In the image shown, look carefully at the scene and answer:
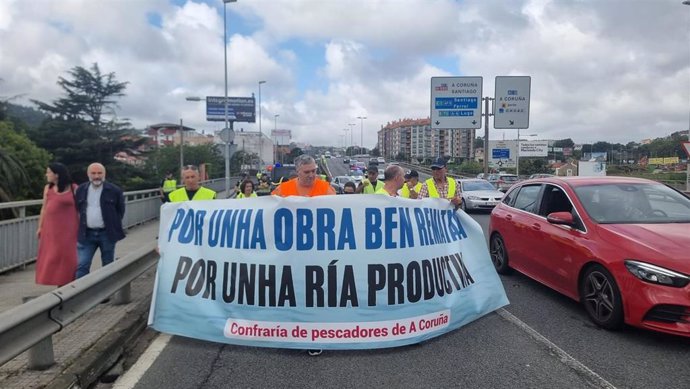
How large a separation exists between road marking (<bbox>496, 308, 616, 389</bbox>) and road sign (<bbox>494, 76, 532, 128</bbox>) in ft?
87.3

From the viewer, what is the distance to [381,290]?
4.18 metres

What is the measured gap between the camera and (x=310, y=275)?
4.20m

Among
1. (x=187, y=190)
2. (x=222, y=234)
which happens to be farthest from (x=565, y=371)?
(x=187, y=190)

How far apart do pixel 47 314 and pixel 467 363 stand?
314 centimetres

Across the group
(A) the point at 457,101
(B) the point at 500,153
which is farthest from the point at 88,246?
(B) the point at 500,153

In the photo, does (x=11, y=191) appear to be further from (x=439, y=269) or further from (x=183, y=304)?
(x=439, y=269)

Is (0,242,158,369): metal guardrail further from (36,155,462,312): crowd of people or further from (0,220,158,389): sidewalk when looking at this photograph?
(36,155,462,312): crowd of people

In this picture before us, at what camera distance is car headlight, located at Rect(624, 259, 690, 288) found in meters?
4.07

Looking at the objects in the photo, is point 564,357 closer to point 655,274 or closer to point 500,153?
point 655,274

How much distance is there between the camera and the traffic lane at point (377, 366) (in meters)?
3.64

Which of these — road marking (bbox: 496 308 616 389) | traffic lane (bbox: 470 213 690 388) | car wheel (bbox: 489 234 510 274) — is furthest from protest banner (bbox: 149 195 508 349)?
car wheel (bbox: 489 234 510 274)

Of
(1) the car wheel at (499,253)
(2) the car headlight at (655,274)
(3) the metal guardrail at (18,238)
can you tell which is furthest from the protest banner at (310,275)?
(3) the metal guardrail at (18,238)

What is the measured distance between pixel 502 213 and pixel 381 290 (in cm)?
396

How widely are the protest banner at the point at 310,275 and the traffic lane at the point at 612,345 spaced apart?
2.91 ft
